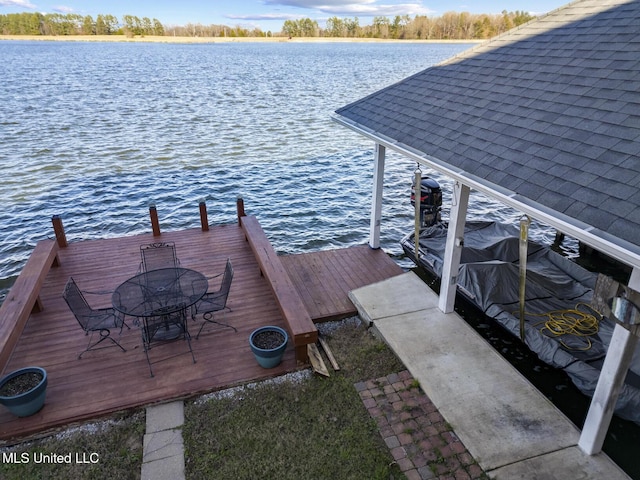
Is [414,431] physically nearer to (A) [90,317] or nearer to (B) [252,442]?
(B) [252,442]

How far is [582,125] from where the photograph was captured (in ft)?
14.4

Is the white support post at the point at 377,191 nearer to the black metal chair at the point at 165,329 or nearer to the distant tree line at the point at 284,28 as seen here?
the black metal chair at the point at 165,329

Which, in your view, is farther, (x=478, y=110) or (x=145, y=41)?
(x=145, y=41)

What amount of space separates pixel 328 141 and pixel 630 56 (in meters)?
16.1

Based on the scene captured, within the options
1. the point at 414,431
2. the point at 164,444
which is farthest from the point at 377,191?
the point at 164,444

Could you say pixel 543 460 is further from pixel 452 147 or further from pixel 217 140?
pixel 217 140

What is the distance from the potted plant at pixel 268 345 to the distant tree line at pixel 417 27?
95.9 m

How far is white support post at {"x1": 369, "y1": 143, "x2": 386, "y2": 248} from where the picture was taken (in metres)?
7.57

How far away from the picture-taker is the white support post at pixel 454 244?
→ 5.72 metres

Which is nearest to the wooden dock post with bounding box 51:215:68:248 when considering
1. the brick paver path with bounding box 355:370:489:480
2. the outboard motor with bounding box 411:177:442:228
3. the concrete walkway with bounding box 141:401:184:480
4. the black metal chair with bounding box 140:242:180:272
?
the black metal chair with bounding box 140:242:180:272

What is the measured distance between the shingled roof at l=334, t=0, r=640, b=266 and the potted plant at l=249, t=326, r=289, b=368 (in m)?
2.91

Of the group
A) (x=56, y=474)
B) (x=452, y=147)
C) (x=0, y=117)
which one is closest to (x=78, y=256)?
(x=56, y=474)

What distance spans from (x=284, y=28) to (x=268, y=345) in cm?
14622

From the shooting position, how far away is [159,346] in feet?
19.3
